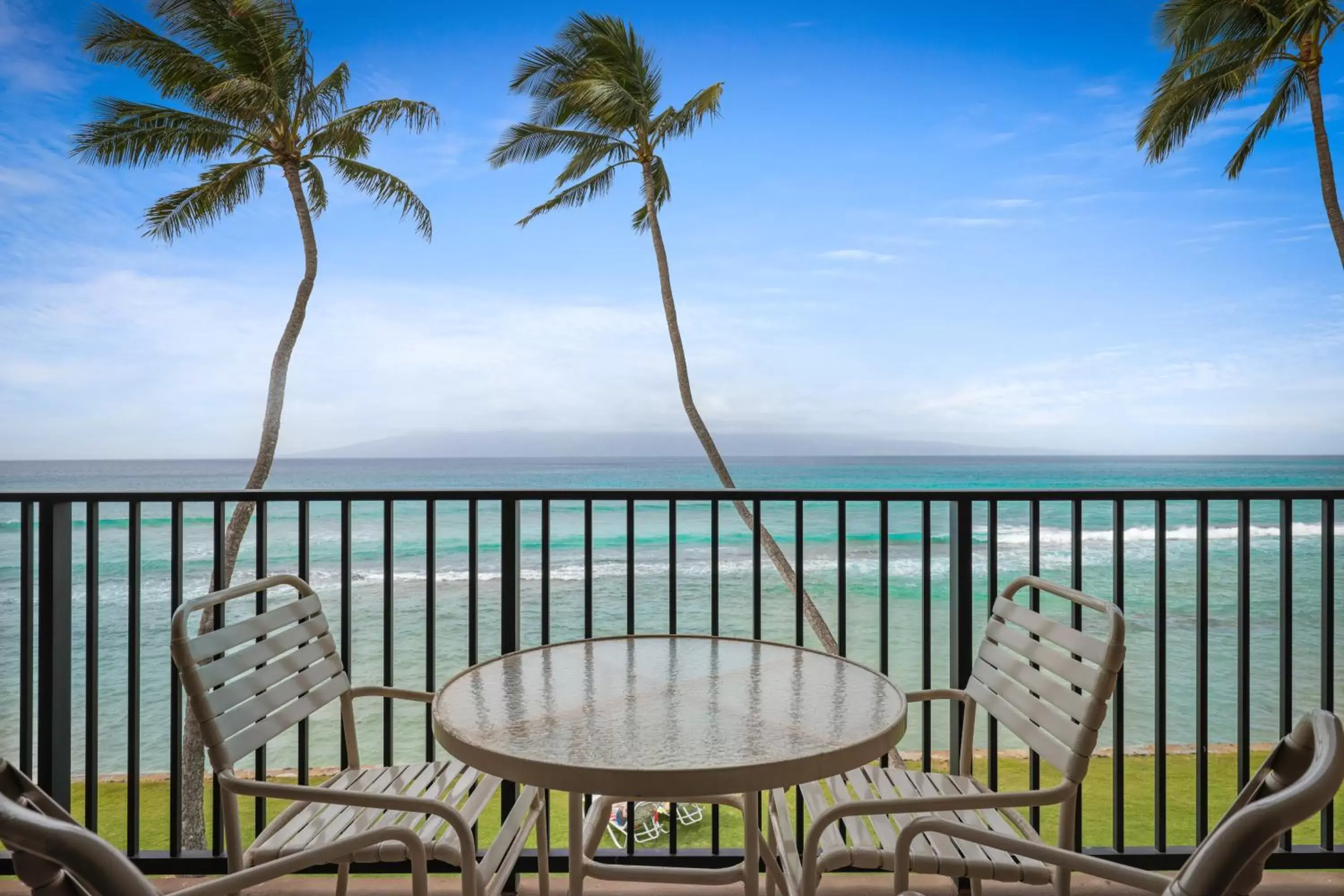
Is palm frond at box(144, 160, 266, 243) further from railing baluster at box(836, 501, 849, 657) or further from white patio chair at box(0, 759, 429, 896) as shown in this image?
white patio chair at box(0, 759, 429, 896)

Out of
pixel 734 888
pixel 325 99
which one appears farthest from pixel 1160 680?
pixel 325 99

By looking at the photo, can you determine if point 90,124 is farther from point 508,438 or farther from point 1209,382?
point 1209,382

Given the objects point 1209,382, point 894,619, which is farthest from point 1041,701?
point 1209,382

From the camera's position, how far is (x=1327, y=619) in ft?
6.81

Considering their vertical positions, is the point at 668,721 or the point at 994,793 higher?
the point at 668,721

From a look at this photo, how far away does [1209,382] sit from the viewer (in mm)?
22406

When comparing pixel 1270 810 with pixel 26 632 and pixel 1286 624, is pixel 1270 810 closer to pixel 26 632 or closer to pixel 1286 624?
pixel 1286 624

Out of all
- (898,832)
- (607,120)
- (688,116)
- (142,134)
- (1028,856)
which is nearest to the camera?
(1028,856)

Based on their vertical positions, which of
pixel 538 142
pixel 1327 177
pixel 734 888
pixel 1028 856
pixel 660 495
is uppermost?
pixel 538 142

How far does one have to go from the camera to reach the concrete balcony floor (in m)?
1.97

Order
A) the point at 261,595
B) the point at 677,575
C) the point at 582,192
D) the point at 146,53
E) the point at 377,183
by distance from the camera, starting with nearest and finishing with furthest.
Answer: the point at 261,595 < the point at 677,575 < the point at 146,53 < the point at 377,183 < the point at 582,192

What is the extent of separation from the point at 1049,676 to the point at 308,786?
4.86 feet

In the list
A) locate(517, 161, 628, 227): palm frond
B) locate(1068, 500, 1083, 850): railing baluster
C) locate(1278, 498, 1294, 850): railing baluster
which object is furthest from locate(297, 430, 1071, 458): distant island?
locate(1068, 500, 1083, 850): railing baluster

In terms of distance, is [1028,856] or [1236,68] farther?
[1236,68]
